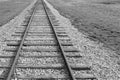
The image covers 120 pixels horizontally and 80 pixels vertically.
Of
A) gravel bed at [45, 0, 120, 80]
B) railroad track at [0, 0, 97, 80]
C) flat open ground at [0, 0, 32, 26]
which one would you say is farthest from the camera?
flat open ground at [0, 0, 32, 26]

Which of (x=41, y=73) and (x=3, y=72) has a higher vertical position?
(x=3, y=72)

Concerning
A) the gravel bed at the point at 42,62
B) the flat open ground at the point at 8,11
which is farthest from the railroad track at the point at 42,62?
the flat open ground at the point at 8,11

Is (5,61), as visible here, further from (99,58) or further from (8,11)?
(8,11)

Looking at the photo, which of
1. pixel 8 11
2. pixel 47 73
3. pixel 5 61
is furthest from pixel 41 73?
pixel 8 11

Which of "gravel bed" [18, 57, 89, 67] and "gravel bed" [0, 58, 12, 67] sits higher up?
"gravel bed" [0, 58, 12, 67]

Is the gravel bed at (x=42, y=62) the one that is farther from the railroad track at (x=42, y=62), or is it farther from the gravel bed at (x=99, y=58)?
the gravel bed at (x=99, y=58)

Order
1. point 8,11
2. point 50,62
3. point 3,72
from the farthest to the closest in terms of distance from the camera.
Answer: point 8,11 < point 50,62 < point 3,72

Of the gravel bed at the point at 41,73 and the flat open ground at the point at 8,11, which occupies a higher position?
the flat open ground at the point at 8,11

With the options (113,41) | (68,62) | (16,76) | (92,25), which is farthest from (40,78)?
(92,25)

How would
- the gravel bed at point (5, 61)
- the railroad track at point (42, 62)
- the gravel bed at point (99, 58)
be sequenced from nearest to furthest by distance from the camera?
the railroad track at point (42, 62), the gravel bed at point (99, 58), the gravel bed at point (5, 61)

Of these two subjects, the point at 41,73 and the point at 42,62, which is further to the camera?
the point at 42,62

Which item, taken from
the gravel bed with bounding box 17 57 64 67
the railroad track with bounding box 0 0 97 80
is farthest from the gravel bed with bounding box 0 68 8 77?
the gravel bed with bounding box 17 57 64 67

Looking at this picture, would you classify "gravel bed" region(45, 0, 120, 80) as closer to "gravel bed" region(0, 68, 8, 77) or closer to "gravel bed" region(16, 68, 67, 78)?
"gravel bed" region(16, 68, 67, 78)

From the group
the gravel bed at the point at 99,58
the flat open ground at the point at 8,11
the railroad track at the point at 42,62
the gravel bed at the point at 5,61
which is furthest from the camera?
the flat open ground at the point at 8,11
